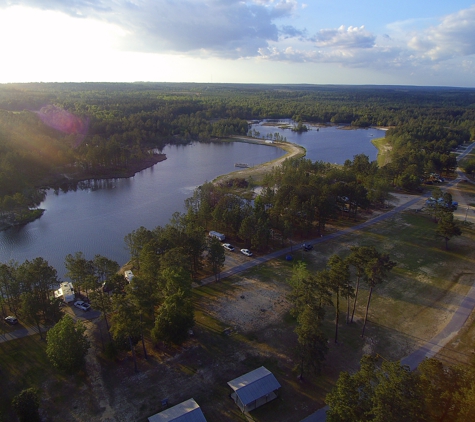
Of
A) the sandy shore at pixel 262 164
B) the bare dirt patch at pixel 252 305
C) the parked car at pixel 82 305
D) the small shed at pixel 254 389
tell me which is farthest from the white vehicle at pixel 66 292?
the sandy shore at pixel 262 164

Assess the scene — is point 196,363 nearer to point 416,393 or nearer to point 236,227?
point 416,393

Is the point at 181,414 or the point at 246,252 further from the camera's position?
the point at 246,252

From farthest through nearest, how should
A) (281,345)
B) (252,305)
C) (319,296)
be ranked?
(252,305)
(281,345)
(319,296)

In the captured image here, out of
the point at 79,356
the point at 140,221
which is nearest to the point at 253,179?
the point at 140,221

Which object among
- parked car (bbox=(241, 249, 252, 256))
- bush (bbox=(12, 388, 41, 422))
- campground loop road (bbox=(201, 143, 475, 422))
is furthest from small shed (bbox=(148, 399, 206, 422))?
parked car (bbox=(241, 249, 252, 256))

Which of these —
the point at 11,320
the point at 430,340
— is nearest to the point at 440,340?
the point at 430,340

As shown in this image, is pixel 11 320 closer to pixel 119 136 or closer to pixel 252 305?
pixel 252 305

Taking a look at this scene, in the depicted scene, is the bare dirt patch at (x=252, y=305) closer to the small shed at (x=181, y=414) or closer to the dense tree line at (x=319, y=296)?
the dense tree line at (x=319, y=296)
